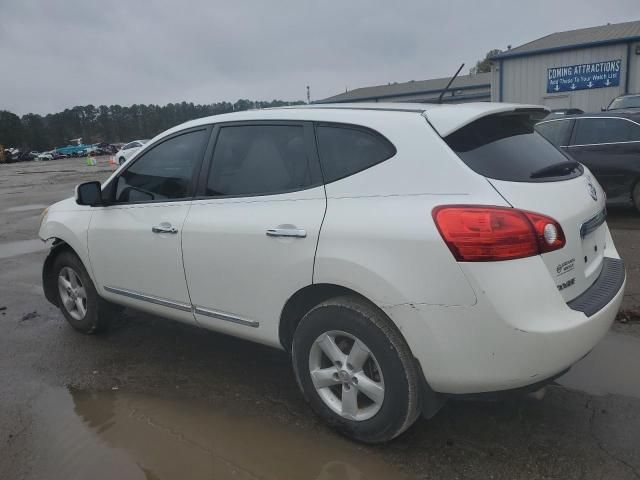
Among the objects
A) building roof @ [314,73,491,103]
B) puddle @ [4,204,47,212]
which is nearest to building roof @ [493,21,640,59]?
building roof @ [314,73,491,103]

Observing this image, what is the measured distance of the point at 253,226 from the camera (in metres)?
2.93

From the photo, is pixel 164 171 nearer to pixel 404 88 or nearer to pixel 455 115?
pixel 455 115

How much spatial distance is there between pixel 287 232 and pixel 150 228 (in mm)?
1263

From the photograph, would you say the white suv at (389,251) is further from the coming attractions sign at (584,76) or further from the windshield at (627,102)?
the coming attractions sign at (584,76)

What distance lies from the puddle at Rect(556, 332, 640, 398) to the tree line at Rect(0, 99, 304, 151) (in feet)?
273

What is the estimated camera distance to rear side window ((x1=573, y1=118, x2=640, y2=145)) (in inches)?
297

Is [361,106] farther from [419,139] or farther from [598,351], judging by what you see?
[598,351]

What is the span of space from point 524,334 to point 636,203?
6587 mm

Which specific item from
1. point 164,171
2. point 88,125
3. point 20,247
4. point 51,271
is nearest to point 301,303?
point 164,171

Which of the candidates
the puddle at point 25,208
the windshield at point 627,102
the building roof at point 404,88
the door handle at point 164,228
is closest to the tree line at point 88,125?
the building roof at point 404,88

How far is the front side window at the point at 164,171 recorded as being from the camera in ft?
11.5

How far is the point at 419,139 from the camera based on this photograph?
8.30 ft

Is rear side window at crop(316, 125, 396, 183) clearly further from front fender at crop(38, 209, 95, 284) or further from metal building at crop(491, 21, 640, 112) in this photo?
metal building at crop(491, 21, 640, 112)

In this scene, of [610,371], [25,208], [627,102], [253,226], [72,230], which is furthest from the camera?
[25,208]
